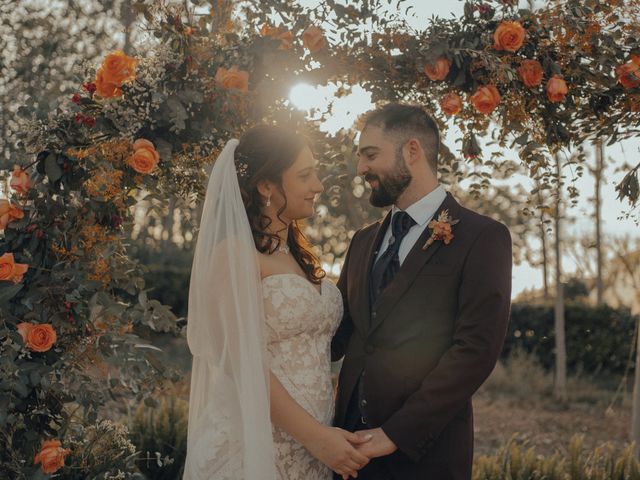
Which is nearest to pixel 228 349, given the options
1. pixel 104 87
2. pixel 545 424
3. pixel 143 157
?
pixel 143 157

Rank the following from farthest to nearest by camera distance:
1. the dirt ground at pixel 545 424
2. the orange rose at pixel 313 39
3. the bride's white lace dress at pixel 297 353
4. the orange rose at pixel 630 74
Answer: the dirt ground at pixel 545 424, the orange rose at pixel 313 39, the orange rose at pixel 630 74, the bride's white lace dress at pixel 297 353

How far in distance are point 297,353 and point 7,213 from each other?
4.67ft

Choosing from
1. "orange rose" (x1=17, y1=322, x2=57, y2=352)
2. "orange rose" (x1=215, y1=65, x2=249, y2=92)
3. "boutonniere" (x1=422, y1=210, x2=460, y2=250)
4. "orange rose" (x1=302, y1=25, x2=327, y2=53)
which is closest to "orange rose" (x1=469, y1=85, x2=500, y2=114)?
"boutonniere" (x1=422, y1=210, x2=460, y2=250)

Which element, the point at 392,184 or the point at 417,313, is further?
the point at 392,184

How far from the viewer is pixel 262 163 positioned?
3383 millimetres

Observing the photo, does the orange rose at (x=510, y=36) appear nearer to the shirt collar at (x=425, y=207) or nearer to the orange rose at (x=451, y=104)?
the orange rose at (x=451, y=104)

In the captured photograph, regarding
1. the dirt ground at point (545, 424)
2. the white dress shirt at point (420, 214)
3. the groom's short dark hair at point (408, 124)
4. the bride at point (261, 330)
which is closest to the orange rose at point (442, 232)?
the white dress shirt at point (420, 214)

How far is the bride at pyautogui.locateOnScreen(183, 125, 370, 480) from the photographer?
3.11 meters

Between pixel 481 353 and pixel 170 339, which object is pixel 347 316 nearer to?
pixel 481 353

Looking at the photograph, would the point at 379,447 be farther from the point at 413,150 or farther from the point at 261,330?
the point at 413,150

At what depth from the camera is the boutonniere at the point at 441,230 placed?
3.20 metres

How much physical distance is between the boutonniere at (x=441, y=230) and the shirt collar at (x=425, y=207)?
137mm

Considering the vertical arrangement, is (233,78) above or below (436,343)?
above

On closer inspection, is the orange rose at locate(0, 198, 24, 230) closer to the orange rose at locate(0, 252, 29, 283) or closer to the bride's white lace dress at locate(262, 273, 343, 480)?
the orange rose at locate(0, 252, 29, 283)
